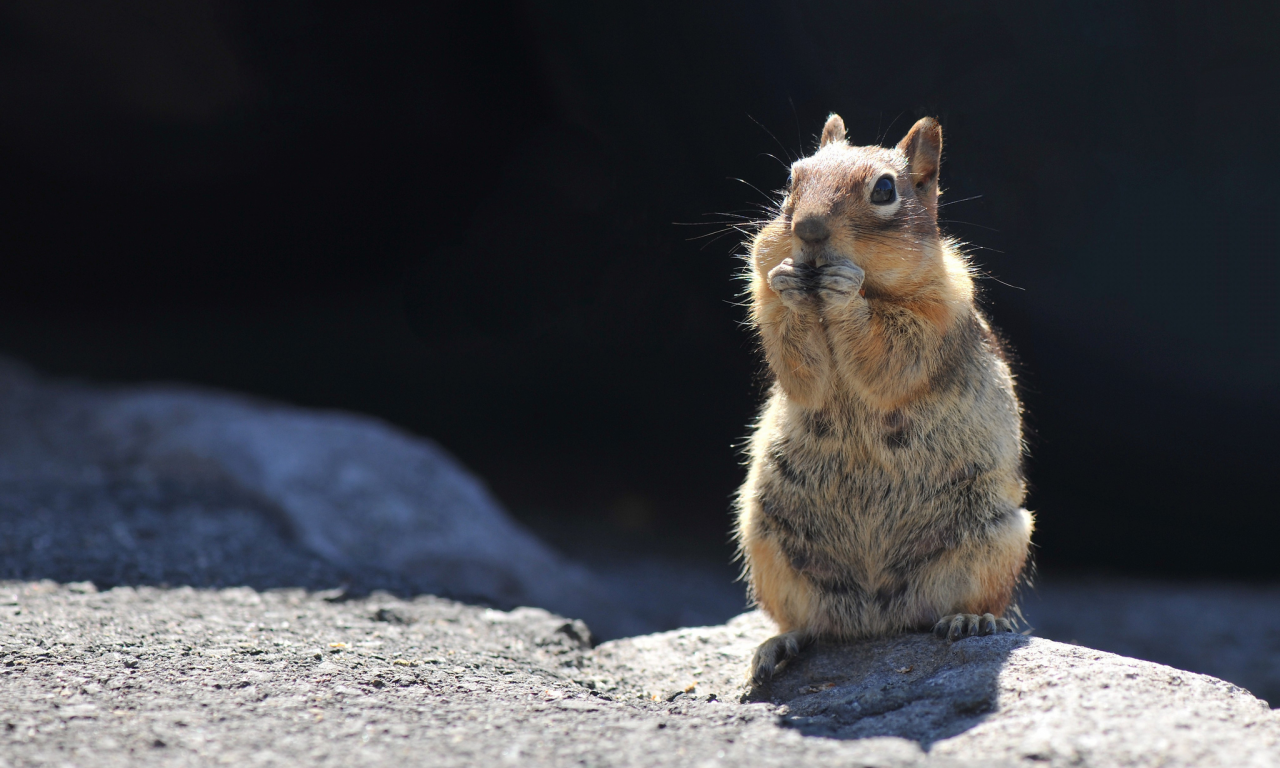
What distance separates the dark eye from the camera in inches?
137

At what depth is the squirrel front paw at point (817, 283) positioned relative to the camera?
3.24 metres

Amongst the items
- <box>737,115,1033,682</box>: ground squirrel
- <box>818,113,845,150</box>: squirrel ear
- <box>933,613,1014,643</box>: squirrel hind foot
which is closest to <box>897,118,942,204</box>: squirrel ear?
<box>737,115,1033,682</box>: ground squirrel

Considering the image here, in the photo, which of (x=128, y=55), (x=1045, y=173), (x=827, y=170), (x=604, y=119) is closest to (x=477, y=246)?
(x=604, y=119)

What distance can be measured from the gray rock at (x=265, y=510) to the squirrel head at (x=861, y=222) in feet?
8.89

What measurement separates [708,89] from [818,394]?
12.8 ft

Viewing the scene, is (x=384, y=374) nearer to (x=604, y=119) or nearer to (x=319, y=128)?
(x=319, y=128)

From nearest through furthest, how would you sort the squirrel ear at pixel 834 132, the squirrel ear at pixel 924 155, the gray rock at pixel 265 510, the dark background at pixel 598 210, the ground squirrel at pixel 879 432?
the ground squirrel at pixel 879 432
the squirrel ear at pixel 924 155
the squirrel ear at pixel 834 132
the gray rock at pixel 265 510
the dark background at pixel 598 210

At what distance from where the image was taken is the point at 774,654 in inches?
149

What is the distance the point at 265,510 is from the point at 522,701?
3.57 metres

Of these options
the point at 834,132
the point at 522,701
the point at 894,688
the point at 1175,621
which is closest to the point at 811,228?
the point at 834,132

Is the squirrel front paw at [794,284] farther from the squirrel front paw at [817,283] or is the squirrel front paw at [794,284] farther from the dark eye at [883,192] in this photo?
the dark eye at [883,192]

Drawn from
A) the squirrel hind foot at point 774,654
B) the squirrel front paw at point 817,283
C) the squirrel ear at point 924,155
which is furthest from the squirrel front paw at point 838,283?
the squirrel hind foot at point 774,654

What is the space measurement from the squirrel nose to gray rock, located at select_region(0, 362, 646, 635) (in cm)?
281

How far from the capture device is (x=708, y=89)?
22.6ft
